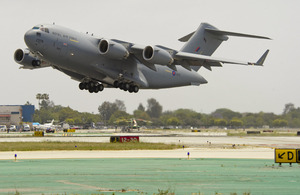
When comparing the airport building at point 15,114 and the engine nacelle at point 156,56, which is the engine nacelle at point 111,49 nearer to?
the engine nacelle at point 156,56

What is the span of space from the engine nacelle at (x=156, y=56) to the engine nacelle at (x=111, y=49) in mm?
1977

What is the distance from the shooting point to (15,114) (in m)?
140

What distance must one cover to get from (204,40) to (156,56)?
1174cm

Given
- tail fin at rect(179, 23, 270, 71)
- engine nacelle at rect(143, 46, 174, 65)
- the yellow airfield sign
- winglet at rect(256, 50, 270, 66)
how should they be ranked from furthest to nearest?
tail fin at rect(179, 23, 270, 71), winglet at rect(256, 50, 270, 66), engine nacelle at rect(143, 46, 174, 65), the yellow airfield sign

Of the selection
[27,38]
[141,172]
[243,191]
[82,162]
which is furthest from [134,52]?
[243,191]

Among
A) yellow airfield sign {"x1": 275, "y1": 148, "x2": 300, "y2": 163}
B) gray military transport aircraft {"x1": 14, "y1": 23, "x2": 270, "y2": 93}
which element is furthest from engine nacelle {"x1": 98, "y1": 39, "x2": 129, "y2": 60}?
yellow airfield sign {"x1": 275, "y1": 148, "x2": 300, "y2": 163}

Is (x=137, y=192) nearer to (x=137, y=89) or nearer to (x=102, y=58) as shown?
(x=102, y=58)

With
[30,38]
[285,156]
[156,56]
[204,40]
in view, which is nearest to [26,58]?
[30,38]

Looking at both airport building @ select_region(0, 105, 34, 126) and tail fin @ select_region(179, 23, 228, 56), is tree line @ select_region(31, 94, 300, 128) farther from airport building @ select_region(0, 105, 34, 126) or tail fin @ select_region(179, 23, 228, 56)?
tail fin @ select_region(179, 23, 228, 56)

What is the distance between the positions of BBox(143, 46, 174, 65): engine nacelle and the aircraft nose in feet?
31.6

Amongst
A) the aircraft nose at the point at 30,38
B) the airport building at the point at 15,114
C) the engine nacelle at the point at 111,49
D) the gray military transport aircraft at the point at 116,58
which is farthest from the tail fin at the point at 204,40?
the airport building at the point at 15,114

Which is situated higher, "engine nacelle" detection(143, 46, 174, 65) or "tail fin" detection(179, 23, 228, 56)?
"tail fin" detection(179, 23, 228, 56)

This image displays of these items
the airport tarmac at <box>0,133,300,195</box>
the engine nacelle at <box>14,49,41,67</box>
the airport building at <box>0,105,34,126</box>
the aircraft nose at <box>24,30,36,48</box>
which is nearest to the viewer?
the airport tarmac at <box>0,133,300,195</box>

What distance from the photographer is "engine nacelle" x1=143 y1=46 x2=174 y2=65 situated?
131ft
